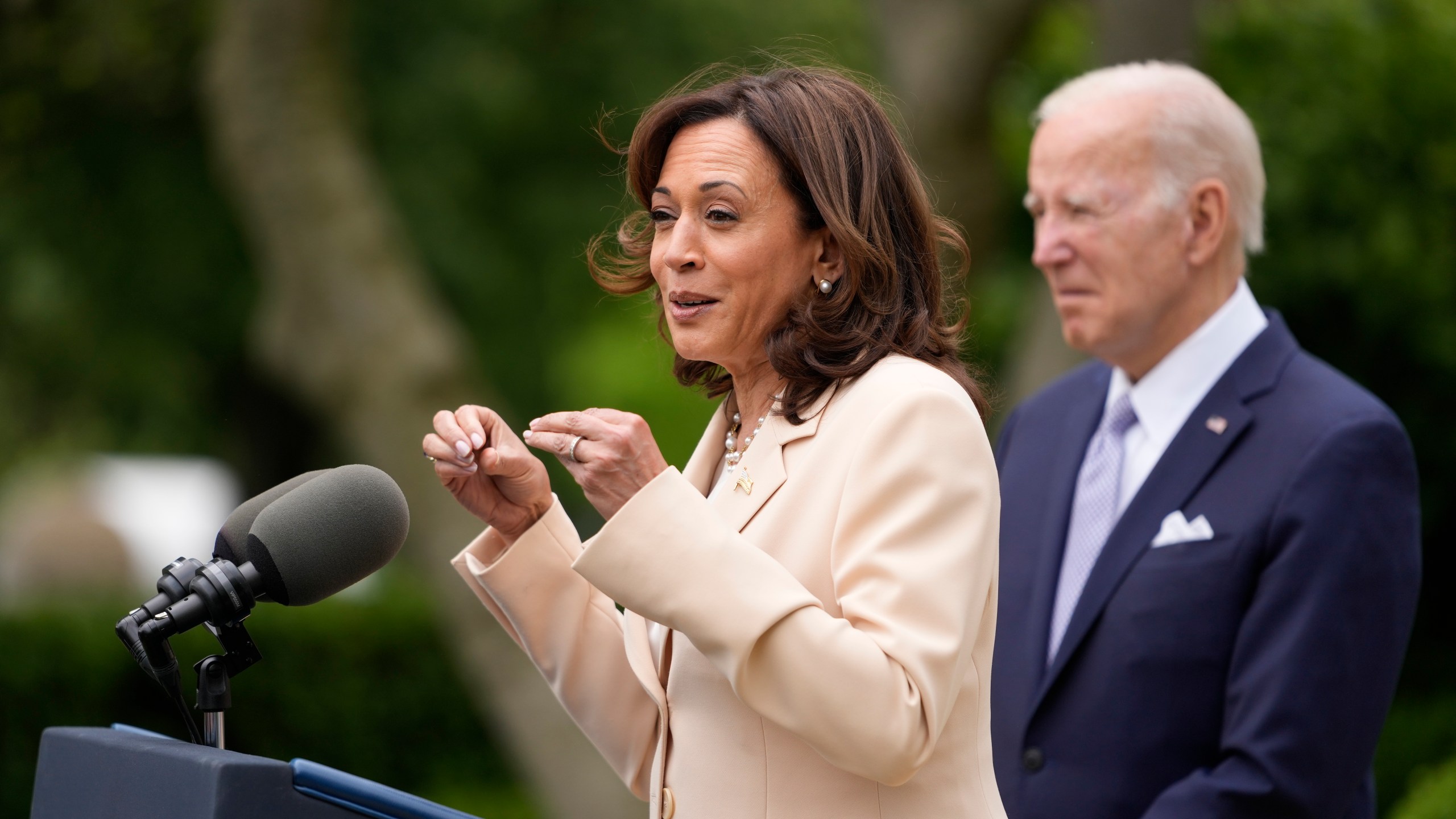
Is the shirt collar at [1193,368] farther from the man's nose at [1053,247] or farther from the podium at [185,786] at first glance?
the podium at [185,786]

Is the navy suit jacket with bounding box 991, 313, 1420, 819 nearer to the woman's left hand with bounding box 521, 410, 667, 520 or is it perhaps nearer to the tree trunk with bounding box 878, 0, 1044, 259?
the woman's left hand with bounding box 521, 410, 667, 520

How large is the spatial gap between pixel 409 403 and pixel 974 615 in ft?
16.3

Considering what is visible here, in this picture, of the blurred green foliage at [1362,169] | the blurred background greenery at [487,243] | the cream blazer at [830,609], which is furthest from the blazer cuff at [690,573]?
the blurred green foliage at [1362,169]

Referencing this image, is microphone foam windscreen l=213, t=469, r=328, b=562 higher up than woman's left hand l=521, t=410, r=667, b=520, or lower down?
higher up

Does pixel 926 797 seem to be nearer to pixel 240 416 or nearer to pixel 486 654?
pixel 486 654

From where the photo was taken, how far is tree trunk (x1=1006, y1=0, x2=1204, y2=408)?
4938 mm

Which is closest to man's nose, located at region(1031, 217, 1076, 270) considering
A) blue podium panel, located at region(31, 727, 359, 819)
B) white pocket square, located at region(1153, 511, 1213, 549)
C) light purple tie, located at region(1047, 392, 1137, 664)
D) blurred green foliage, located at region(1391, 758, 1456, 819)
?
light purple tie, located at region(1047, 392, 1137, 664)

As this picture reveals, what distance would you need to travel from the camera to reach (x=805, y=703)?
1.78 meters

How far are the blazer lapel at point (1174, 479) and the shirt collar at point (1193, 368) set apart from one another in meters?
0.04

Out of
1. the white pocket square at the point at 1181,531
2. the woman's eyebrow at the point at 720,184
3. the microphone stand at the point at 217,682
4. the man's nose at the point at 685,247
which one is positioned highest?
the woman's eyebrow at the point at 720,184

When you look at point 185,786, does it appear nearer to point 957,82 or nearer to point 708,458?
point 708,458

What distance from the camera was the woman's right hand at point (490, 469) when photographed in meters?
2.07

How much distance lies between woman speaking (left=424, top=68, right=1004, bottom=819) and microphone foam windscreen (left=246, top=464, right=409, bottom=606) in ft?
0.48

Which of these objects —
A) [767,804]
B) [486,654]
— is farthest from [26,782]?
[767,804]
